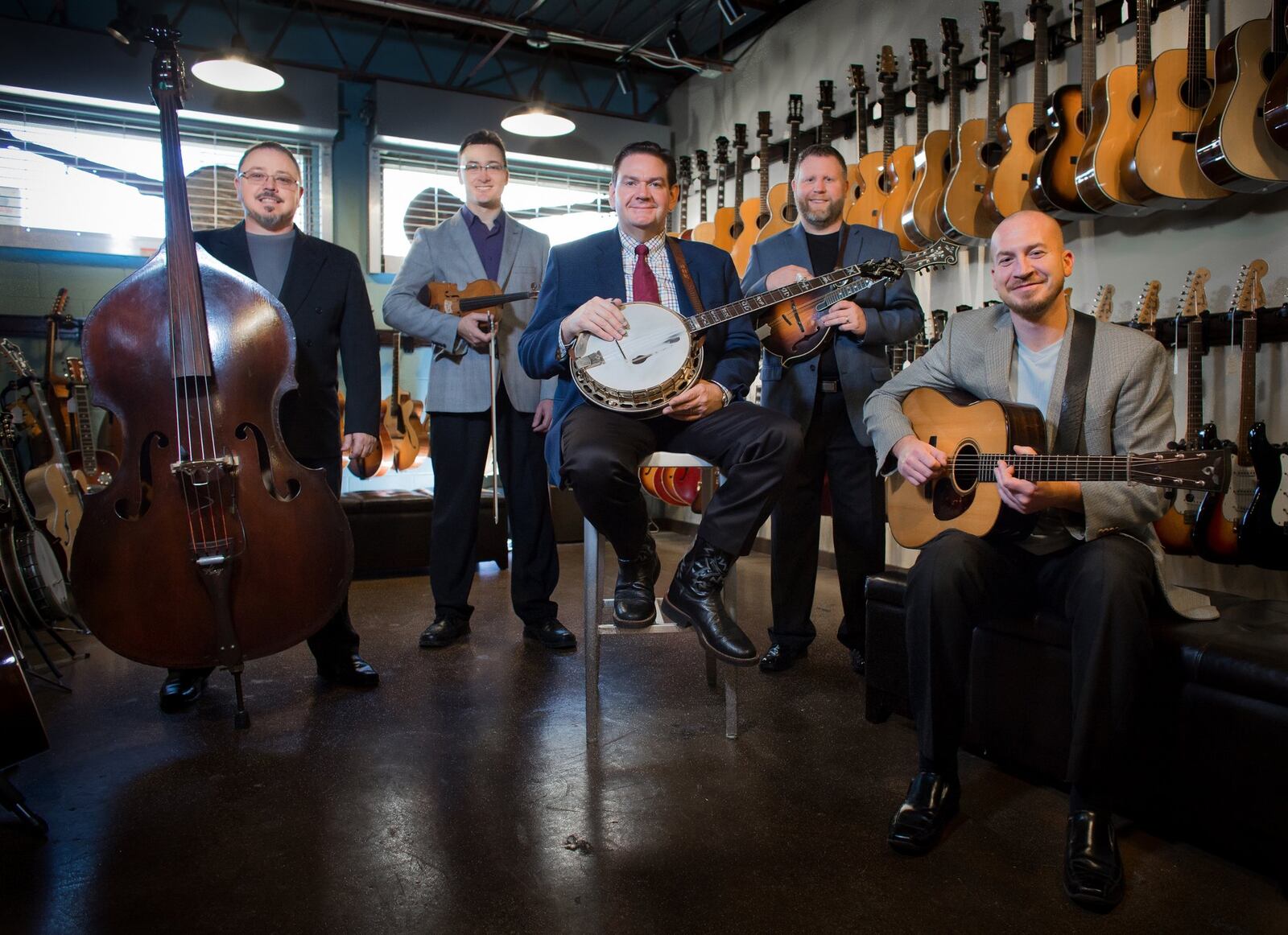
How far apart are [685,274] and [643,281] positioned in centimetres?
12

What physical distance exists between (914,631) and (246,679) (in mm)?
2234

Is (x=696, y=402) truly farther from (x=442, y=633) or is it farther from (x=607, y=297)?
(x=442, y=633)

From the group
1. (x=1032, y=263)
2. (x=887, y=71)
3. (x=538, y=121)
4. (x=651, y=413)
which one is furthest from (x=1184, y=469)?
(x=538, y=121)

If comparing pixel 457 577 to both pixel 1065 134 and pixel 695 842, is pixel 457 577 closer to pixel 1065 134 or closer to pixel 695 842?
pixel 695 842

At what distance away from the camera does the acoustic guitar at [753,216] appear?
5.65m

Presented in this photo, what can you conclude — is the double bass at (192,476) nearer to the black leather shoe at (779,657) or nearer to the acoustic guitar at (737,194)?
the black leather shoe at (779,657)

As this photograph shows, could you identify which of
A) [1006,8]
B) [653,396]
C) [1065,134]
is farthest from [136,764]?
[1006,8]

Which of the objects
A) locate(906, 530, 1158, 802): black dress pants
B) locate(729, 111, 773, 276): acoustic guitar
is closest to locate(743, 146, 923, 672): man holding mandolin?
locate(906, 530, 1158, 802): black dress pants

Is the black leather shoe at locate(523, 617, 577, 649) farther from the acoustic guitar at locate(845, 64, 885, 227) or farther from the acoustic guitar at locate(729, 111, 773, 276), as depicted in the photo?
the acoustic guitar at locate(729, 111, 773, 276)

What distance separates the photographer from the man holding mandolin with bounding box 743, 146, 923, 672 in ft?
10.1

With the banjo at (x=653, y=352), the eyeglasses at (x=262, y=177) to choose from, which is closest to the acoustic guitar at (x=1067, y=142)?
the banjo at (x=653, y=352)

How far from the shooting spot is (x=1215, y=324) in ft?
11.4

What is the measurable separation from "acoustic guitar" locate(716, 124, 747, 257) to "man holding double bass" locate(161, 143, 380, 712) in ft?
11.0

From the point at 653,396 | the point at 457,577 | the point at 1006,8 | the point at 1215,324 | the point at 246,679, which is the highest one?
the point at 1006,8
